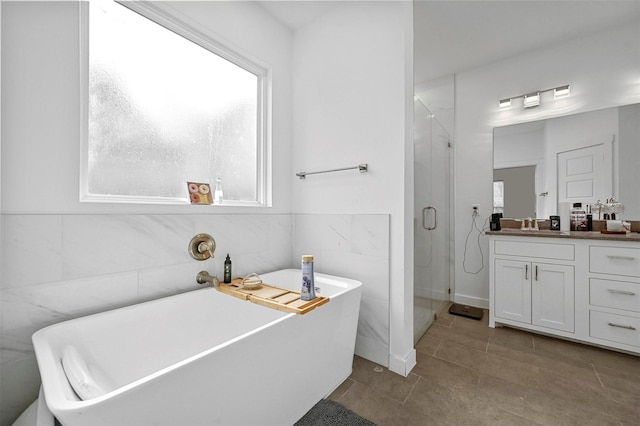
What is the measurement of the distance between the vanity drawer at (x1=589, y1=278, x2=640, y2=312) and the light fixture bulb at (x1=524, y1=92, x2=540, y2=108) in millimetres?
1778

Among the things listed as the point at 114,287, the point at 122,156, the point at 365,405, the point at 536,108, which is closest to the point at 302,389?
the point at 365,405

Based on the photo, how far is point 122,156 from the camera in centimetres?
152

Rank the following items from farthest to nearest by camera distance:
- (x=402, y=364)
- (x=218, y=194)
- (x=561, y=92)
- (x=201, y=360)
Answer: (x=561, y=92) → (x=218, y=194) → (x=402, y=364) → (x=201, y=360)

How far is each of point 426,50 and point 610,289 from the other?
2.62 metres

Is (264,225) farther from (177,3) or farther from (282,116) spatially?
(177,3)

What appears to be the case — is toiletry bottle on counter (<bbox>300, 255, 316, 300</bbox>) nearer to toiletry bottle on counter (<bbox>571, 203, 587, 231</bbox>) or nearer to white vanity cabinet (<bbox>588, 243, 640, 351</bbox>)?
white vanity cabinet (<bbox>588, 243, 640, 351</bbox>)

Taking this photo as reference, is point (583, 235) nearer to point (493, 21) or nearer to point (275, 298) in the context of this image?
point (493, 21)

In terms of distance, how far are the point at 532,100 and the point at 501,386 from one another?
107 inches

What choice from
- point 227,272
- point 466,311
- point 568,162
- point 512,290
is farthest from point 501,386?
point 568,162

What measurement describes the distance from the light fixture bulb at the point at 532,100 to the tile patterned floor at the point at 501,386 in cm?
226

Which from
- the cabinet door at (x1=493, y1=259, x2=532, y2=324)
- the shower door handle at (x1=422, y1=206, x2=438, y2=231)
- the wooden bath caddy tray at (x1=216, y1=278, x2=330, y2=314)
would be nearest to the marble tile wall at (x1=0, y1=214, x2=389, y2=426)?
the wooden bath caddy tray at (x1=216, y1=278, x2=330, y2=314)

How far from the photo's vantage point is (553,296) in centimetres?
220

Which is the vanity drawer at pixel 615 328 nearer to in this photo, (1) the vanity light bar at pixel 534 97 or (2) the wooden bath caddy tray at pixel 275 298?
(1) the vanity light bar at pixel 534 97

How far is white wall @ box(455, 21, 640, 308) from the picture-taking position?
7.79ft
